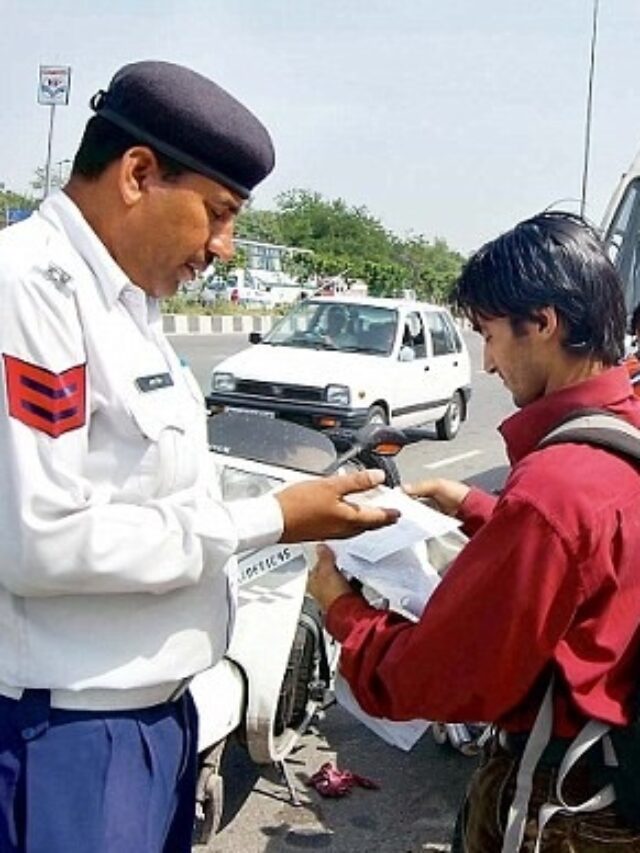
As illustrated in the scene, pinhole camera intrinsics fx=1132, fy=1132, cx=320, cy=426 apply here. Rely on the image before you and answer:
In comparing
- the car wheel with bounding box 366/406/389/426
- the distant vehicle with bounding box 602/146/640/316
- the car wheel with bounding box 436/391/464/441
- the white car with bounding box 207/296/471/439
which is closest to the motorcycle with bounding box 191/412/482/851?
the distant vehicle with bounding box 602/146/640/316

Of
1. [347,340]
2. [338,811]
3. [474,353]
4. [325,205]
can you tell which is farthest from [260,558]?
[325,205]

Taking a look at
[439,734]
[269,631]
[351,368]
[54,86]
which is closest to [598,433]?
[269,631]

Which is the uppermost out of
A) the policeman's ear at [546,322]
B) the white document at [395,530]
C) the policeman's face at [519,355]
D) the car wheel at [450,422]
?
the policeman's ear at [546,322]

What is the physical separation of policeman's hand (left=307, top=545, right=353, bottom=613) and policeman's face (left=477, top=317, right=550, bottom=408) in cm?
40

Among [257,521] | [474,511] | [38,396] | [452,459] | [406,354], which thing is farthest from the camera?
[406,354]

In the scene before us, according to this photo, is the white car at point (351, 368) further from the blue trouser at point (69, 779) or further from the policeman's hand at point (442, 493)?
the blue trouser at point (69, 779)

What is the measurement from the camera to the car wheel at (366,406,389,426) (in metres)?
10.3

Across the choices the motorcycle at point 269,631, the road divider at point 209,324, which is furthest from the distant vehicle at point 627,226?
the road divider at point 209,324

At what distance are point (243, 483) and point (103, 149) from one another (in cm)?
200

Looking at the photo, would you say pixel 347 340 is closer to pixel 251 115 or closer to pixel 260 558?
pixel 260 558

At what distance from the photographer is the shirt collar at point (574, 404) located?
1.69 m

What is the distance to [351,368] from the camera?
10.4 meters

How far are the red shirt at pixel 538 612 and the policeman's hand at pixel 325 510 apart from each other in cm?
18

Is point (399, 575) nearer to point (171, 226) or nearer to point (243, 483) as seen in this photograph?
point (171, 226)
